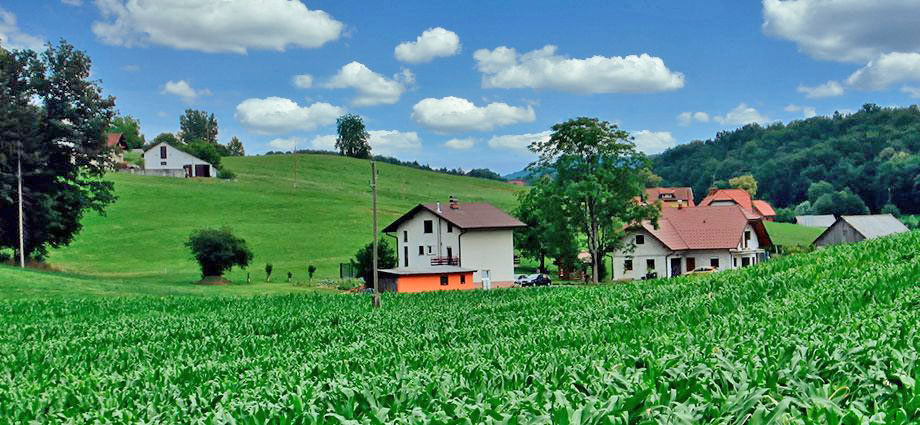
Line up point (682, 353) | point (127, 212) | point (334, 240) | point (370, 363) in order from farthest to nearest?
point (127, 212) < point (334, 240) < point (370, 363) < point (682, 353)

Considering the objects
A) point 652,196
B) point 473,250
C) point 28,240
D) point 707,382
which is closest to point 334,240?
point 473,250

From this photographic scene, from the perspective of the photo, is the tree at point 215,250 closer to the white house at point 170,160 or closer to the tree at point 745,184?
the white house at point 170,160

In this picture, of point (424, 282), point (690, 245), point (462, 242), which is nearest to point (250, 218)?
point (462, 242)

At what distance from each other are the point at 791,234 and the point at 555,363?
101 meters

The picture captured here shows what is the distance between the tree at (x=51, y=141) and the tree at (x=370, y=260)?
20.8 m

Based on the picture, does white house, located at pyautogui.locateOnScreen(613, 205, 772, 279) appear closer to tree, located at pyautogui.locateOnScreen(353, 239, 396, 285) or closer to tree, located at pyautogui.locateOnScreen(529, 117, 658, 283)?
tree, located at pyautogui.locateOnScreen(529, 117, 658, 283)

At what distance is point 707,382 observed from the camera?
5.33 meters

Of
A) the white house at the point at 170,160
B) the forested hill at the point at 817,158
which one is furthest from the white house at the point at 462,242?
the forested hill at the point at 817,158

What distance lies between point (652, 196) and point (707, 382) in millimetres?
123474

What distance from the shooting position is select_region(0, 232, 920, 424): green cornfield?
4.73 metres

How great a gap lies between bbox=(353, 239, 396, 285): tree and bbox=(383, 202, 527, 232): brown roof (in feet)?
6.64

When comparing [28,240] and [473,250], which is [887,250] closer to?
[473,250]

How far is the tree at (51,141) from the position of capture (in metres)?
54.4

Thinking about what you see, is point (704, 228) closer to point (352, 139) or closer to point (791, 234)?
point (791, 234)
